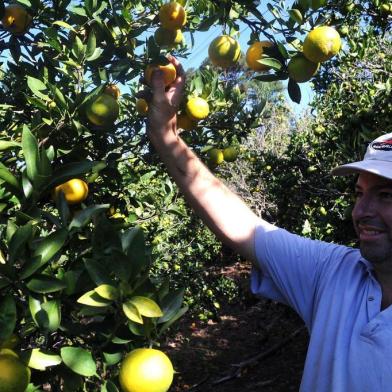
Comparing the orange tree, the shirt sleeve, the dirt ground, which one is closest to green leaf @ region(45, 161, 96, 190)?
the orange tree

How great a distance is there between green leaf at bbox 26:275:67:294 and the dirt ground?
3.67 m

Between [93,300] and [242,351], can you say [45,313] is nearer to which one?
[93,300]

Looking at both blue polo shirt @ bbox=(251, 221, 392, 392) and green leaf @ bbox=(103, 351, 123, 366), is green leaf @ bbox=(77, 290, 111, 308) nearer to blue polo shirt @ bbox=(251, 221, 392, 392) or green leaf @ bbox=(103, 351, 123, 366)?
green leaf @ bbox=(103, 351, 123, 366)

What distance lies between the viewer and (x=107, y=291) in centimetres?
108

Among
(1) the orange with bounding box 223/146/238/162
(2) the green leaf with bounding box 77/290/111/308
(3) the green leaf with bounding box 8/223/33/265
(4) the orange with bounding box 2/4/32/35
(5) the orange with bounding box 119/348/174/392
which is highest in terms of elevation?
(4) the orange with bounding box 2/4/32/35

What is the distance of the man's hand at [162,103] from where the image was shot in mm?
1571

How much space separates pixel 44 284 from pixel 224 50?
114cm

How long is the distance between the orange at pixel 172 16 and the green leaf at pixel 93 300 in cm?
108

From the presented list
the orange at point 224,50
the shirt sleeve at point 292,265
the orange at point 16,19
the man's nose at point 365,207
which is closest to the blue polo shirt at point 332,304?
the shirt sleeve at point 292,265

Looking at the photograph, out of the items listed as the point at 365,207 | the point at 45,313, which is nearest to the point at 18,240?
the point at 45,313

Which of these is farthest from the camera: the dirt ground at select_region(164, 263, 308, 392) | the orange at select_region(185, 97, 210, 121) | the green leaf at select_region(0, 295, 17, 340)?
the dirt ground at select_region(164, 263, 308, 392)

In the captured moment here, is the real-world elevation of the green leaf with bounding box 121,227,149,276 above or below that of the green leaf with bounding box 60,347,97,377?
above

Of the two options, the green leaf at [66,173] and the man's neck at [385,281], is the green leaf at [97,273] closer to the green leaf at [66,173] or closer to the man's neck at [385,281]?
the green leaf at [66,173]

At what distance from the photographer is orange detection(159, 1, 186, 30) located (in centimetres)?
177
